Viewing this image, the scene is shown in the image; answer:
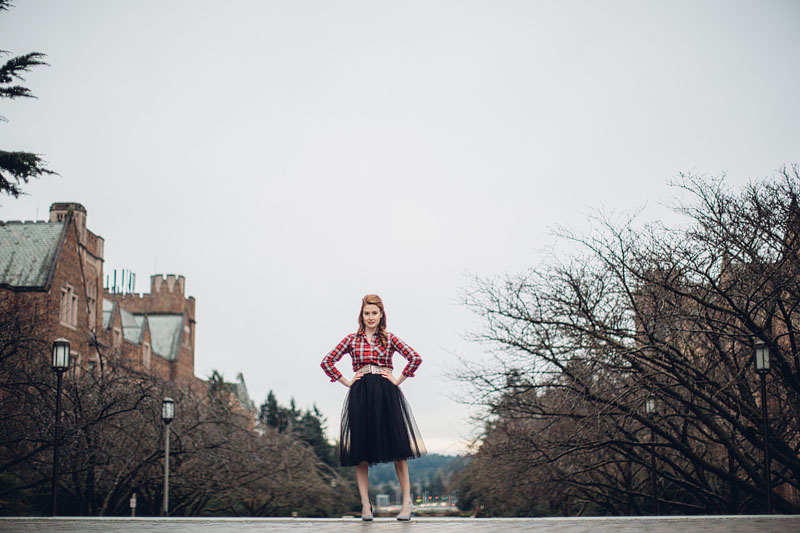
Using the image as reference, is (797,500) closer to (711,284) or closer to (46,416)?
(711,284)

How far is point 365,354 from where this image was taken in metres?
9.00

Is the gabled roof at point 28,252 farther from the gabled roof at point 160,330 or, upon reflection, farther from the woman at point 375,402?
the woman at point 375,402

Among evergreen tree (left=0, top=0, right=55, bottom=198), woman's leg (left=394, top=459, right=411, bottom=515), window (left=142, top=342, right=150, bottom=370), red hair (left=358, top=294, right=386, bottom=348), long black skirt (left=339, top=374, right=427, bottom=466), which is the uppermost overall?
window (left=142, top=342, right=150, bottom=370)

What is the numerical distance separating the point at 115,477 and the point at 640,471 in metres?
18.0

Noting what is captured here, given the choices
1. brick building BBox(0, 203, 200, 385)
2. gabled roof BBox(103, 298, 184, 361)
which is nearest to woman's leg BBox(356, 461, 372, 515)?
brick building BBox(0, 203, 200, 385)

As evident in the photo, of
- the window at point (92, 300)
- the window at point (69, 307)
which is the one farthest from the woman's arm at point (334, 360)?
the window at point (92, 300)

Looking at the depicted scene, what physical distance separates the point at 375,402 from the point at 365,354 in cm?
48

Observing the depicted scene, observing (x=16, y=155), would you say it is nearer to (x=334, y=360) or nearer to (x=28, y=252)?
(x=334, y=360)

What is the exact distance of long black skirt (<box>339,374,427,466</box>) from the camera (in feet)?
29.2

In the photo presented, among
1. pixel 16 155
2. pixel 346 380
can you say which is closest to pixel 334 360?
pixel 346 380

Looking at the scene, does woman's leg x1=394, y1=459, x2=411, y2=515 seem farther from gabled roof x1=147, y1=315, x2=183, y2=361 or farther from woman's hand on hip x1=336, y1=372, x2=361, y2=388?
gabled roof x1=147, y1=315, x2=183, y2=361

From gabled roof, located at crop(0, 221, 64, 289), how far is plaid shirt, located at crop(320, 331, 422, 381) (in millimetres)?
33934

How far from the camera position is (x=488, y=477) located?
28516 millimetres

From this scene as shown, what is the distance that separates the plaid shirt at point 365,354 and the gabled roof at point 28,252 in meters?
33.9
